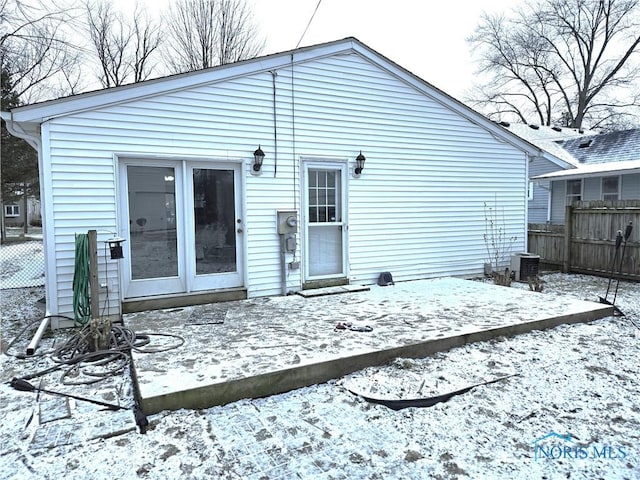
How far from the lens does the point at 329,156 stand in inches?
247

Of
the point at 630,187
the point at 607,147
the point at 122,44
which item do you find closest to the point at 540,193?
the point at 607,147

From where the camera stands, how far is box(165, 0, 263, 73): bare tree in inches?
634

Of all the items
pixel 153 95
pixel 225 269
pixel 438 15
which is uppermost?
pixel 438 15

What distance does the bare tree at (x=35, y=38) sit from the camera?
19.7ft

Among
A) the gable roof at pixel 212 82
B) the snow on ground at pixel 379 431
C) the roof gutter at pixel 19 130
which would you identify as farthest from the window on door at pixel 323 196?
the roof gutter at pixel 19 130

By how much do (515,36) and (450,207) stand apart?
22253mm

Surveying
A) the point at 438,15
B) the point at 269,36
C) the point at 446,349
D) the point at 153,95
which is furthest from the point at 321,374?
the point at 269,36

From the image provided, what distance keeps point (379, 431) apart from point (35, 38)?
8.42 m

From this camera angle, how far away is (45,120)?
458cm

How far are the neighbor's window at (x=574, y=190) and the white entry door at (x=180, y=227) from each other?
40.3 ft

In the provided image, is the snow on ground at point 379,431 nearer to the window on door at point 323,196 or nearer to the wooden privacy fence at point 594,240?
the window on door at point 323,196

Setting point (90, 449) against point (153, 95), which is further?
point (153, 95)

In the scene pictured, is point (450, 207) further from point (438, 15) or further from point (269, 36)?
point (269, 36)

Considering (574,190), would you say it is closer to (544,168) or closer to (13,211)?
(544,168)
